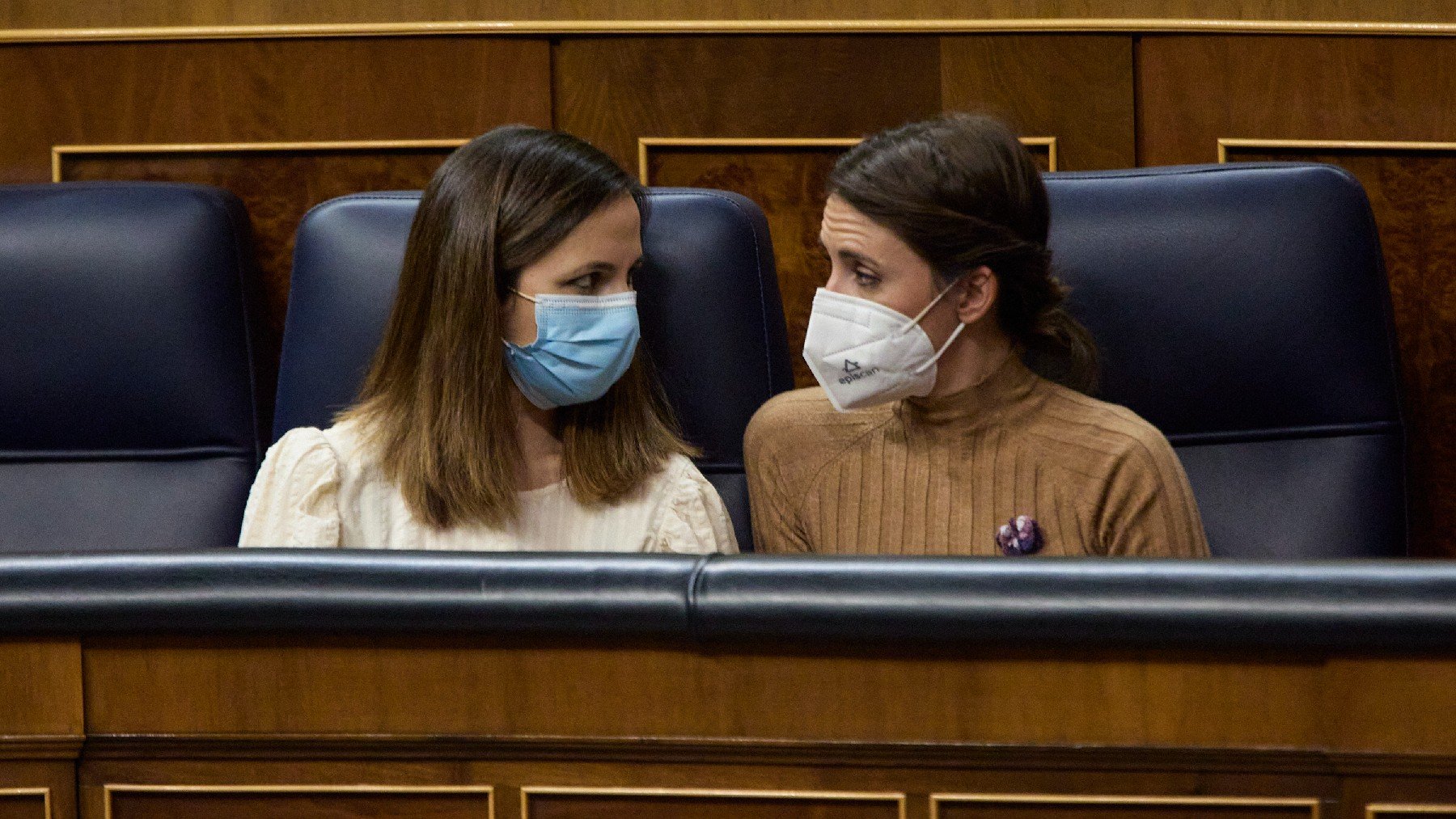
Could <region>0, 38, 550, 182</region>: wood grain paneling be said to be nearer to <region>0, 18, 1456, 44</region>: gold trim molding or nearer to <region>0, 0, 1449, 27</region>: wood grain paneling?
<region>0, 18, 1456, 44</region>: gold trim molding

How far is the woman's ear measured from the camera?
4.58ft

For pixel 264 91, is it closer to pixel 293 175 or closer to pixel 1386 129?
pixel 293 175

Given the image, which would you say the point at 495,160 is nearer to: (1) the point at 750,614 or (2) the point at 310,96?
(2) the point at 310,96

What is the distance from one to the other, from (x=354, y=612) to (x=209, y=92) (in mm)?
1373

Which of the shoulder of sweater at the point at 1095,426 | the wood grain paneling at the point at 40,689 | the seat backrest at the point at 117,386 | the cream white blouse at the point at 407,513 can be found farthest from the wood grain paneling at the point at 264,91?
the wood grain paneling at the point at 40,689

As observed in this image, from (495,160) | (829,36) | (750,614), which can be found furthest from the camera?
(829,36)

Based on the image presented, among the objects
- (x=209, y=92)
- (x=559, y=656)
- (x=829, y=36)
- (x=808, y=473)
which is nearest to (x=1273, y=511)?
(x=808, y=473)

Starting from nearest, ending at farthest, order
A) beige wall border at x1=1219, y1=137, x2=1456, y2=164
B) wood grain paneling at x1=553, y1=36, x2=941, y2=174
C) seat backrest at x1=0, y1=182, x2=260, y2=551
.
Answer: seat backrest at x1=0, y1=182, x2=260, y2=551, beige wall border at x1=1219, y1=137, x2=1456, y2=164, wood grain paneling at x1=553, y1=36, x2=941, y2=174

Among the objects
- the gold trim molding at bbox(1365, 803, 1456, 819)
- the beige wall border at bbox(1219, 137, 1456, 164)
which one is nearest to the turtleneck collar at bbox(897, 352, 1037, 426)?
the beige wall border at bbox(1219, 137, 1456, 164)

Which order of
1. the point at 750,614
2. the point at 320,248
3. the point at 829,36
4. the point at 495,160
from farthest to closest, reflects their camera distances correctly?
1. the point at 829,36
2. the point at 320,248
3. the point at 495,160
4. the point at 750,614

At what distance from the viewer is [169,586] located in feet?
2.71

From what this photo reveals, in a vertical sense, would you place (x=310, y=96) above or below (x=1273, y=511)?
above

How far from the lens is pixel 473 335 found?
1.46 m

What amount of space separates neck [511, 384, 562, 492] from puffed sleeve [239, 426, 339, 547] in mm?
188
